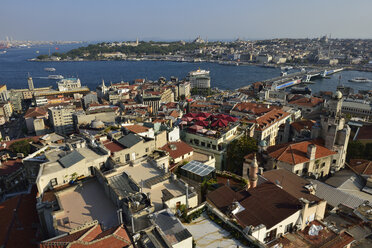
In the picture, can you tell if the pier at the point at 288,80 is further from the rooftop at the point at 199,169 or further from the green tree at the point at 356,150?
the rooftop at the point at 199,169

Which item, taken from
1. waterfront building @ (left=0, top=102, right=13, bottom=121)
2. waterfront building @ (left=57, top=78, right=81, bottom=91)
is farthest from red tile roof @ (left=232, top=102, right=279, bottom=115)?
waterfront building @ (left=57, top=78, right=81, bottom=91)

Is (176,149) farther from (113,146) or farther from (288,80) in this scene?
(288,80)

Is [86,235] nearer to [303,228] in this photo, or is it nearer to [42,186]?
[42,186]

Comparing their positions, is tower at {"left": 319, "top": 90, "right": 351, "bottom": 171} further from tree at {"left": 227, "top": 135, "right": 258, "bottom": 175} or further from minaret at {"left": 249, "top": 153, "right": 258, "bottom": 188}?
minaret at {"left": 249, "top": 153, "right": 258, "bottom": 188}

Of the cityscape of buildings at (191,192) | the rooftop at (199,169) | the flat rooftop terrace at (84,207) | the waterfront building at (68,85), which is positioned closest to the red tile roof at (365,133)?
the cityscape of buildings at (191,192)

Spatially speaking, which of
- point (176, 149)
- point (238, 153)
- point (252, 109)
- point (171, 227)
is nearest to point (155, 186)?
point (171, 227)
